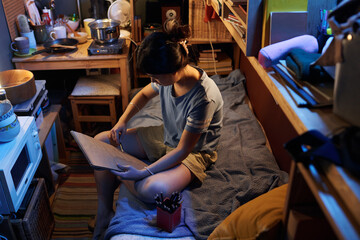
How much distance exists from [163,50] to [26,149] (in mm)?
855

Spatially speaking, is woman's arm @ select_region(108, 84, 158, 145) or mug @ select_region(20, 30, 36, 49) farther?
mug @ select_region(20, 30, 36, 49)

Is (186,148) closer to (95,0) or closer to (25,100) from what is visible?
(25,100)

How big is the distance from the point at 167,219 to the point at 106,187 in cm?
51

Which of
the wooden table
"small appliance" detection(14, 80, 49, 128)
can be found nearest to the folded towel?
"small appliance" detection(14, 80, 49, 128)

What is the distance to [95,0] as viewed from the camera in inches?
123

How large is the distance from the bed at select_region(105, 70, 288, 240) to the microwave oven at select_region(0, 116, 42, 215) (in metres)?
0.46

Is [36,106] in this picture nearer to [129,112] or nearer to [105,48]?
[129,112]

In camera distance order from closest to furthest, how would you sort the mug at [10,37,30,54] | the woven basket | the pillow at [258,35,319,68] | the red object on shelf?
1. the pillow at [258,35,319,68]
2. the red object on shelf
3. the mug at [10,37,30,54]
4. the woven basket

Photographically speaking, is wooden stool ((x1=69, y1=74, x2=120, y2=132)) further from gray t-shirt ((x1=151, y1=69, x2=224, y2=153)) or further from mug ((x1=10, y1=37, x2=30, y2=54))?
gray t-shirt ((x1=151, y1=69, x2=224, y2=153))

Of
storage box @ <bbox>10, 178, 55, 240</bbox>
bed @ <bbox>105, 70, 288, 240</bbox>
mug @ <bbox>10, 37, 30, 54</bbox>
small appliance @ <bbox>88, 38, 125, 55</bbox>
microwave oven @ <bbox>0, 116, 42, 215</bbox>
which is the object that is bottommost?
storage box @ <bbox>10, 178, 55, 240</bbox>

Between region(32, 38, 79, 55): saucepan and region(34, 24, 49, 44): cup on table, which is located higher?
region(34, 24, 49, 44): cup on table

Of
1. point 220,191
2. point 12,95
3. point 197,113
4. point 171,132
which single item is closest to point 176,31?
point 197,113

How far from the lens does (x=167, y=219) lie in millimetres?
1491

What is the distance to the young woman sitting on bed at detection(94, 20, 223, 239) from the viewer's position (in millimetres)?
1609
